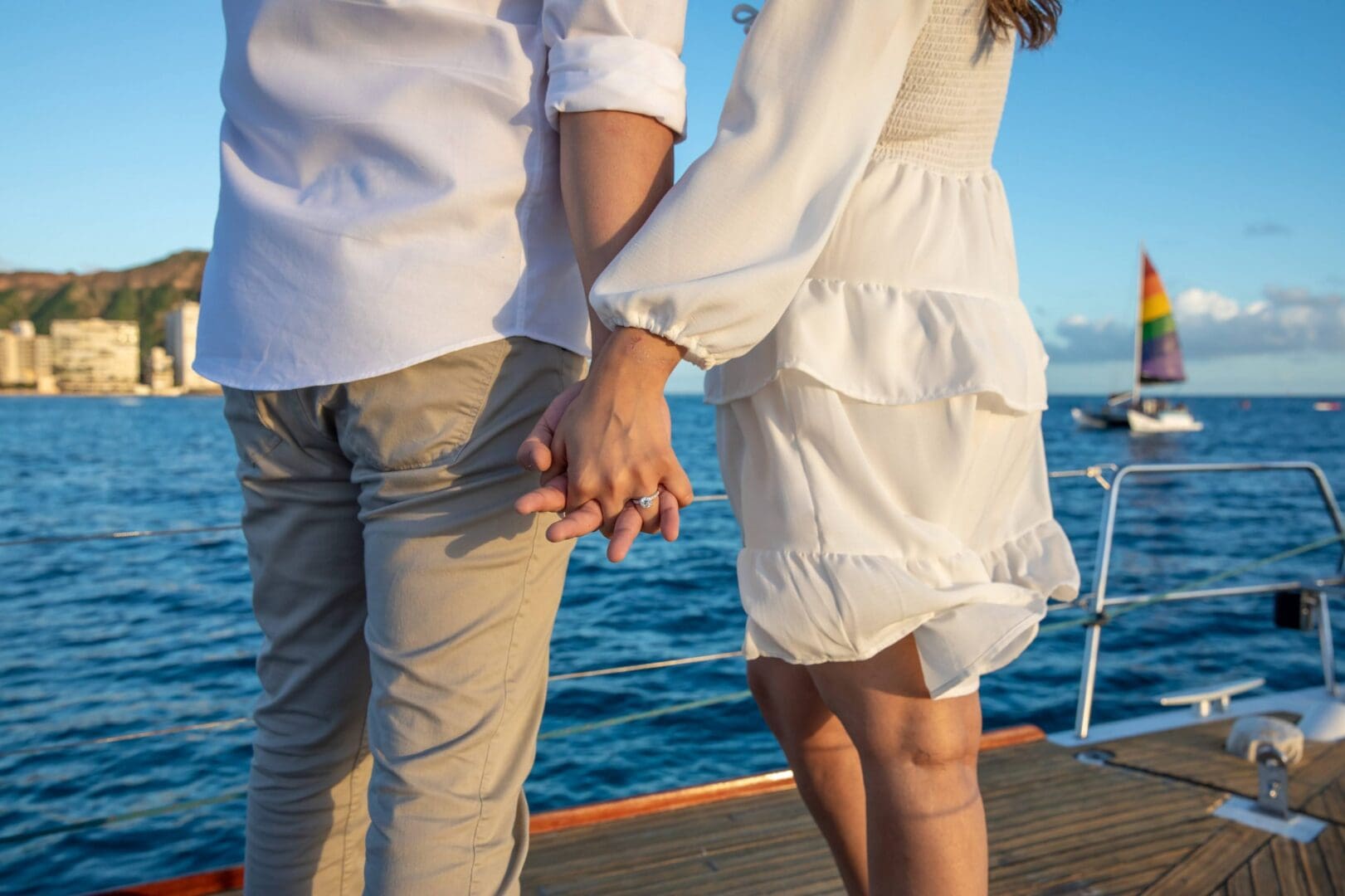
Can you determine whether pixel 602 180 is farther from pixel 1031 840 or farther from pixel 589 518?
pixel 1031 840

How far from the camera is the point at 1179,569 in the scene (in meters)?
12.5

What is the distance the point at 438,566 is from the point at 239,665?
687 centimetres

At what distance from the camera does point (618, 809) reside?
5.74 ft

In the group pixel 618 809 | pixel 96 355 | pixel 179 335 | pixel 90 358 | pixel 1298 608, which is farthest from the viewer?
pixel 90 358

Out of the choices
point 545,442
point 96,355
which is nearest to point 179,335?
point 96,355

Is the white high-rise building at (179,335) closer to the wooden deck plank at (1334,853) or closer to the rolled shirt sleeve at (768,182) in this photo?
the wooden deck plank at (1334,853)

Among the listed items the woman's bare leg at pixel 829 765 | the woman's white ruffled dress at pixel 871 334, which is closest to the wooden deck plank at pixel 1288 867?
the woman's bare leg at pixel 829 765

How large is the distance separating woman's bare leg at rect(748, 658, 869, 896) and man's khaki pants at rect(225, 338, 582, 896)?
0.34 meters

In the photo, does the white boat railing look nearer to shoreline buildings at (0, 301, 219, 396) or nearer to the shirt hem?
the shirt hem

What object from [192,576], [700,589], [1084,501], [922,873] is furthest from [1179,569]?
[922,873]

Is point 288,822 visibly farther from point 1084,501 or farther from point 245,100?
point 1084,501

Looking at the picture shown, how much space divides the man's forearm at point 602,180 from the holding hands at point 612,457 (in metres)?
0.06

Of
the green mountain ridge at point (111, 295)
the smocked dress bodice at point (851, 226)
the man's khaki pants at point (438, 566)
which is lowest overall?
the man's khaki pants at point (438, 566)

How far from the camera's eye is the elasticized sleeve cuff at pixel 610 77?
69 cm
